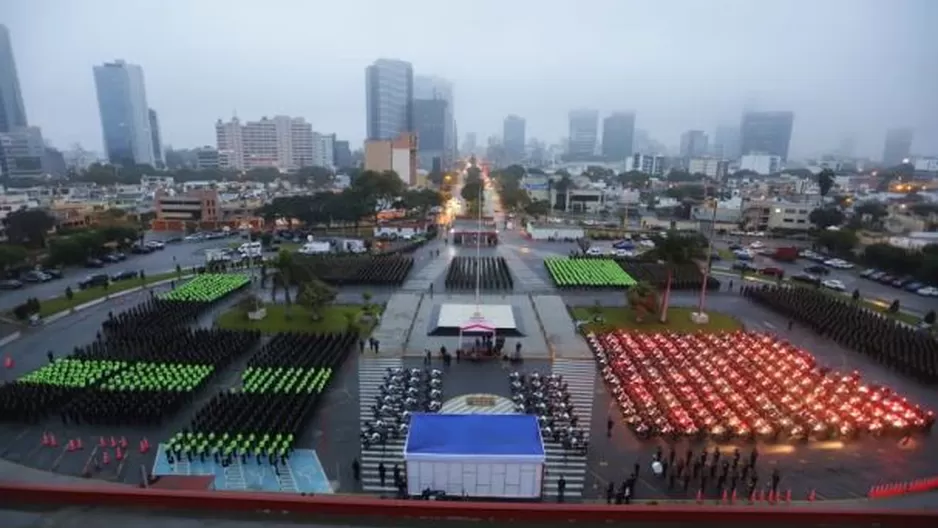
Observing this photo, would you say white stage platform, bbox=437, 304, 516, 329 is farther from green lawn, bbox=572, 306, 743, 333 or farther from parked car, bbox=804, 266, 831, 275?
parked car, bbox=804, 266, 831, 275

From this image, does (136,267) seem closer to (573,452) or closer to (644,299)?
(644,299)

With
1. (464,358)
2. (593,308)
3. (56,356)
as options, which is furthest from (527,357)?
(56,356)

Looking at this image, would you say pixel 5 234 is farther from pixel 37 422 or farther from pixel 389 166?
pixel 389 166

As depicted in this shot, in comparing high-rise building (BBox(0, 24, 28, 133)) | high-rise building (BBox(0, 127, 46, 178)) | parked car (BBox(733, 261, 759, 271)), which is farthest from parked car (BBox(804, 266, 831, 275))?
high-rise building (BBox(0, 24, 28, 133))

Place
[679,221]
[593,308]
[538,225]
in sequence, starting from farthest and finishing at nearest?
1. [679,221]
2. [538,225]
3. [593,308]

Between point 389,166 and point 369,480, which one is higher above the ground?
point 389,166

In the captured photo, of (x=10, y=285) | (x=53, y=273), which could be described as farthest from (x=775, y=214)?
(x=10, y=285)
